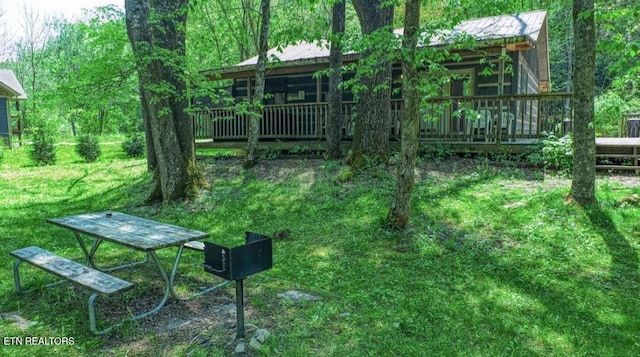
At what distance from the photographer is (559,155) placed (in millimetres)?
8219

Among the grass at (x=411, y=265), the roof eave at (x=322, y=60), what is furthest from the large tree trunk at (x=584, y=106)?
the roof eave at (x=322, y=60)

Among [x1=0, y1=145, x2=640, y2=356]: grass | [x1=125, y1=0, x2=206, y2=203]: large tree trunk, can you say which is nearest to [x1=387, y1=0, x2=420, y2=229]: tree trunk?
[x1=0, y1=145, x2=640, y2=356]: grass

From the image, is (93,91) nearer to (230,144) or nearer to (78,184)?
(78,184)

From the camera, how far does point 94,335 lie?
3246 mm

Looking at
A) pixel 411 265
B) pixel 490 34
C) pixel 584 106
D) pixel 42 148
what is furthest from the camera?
pixel 42 148

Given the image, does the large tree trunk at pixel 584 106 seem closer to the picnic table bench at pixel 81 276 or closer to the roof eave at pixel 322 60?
the roof eave at pixel 322 60

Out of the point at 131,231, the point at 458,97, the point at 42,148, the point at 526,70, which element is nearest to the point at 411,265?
the point at 131,231

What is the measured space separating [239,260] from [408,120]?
3490 millimetres

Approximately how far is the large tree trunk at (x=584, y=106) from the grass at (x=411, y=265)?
36cm

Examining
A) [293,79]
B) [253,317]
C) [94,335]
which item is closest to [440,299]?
[253,317]

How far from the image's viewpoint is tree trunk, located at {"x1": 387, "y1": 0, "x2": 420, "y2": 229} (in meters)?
5.33

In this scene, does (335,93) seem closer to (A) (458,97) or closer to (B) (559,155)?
(A) (458,97)

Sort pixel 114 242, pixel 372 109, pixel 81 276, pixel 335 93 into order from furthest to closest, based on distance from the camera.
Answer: pixel 335 93 < pixel 372 109 < pixel 114 242 < pixel 81 276

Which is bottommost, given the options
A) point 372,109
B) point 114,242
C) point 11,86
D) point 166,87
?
point 114,242
